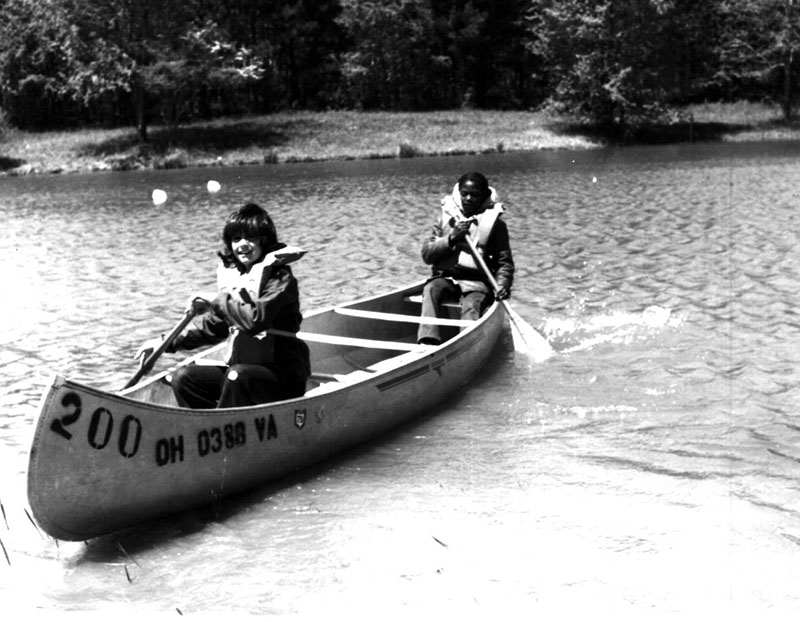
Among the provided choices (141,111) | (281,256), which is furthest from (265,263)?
(141,111)

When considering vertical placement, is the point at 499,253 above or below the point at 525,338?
above

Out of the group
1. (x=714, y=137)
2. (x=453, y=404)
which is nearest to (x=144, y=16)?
(x=714, y=137)

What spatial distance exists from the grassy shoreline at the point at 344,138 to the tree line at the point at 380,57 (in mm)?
1344

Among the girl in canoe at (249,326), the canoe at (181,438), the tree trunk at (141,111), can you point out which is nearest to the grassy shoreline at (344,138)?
the tree trunk at (141,111)

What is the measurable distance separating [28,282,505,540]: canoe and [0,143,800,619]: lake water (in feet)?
0.54

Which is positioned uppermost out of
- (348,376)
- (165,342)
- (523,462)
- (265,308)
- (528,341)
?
(265,308)

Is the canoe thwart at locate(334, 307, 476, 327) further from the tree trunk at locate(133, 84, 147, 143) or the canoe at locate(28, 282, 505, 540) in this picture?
the tree trunk at locate(133, 84, 147, 143)

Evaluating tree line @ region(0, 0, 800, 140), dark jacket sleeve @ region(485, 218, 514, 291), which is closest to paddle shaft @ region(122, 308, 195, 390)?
dark jacket sleeve @ region(485, 218, 514, 291)

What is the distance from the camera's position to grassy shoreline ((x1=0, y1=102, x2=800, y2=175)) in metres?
38.3

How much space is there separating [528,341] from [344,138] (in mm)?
32010

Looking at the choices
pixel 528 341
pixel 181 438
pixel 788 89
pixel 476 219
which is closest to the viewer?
pixel 181 438

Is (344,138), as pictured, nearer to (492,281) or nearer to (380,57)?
(380,57)

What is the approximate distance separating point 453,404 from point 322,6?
156ft

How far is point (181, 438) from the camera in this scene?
567 centimetres
